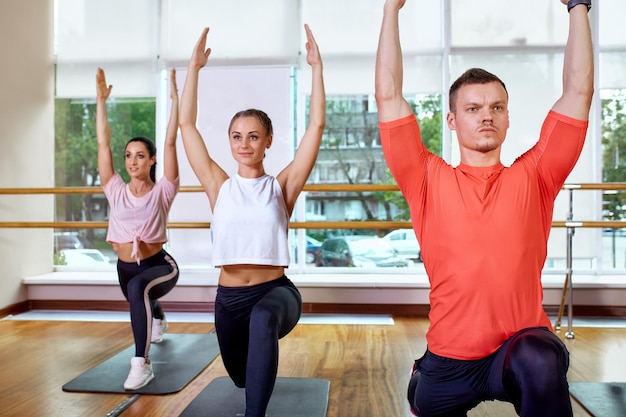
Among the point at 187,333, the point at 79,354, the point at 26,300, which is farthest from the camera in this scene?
the point at 26,300

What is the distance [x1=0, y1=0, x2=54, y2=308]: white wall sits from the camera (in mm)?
4316

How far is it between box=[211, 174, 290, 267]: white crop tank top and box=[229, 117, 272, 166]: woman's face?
11 centimetres

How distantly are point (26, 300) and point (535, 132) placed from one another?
14.2 feet

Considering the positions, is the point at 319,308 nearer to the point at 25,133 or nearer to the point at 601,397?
the point at 601,397

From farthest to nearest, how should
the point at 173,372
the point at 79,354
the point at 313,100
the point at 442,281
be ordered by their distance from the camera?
the point at 79,354 → the point at 173,372 → the point at 313,100 → the point at 442,281

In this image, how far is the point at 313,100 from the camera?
84.7 inches

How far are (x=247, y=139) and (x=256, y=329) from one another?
722mm

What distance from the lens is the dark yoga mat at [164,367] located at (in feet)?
8.50

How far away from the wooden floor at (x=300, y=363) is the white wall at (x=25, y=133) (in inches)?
23.7

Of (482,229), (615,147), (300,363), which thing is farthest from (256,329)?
(615,147)

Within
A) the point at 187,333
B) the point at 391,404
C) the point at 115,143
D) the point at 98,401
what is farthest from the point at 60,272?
the point at 391,404

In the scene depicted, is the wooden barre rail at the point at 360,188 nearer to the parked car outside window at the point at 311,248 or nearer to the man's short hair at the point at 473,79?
the parked car outside window at the point at 311,248

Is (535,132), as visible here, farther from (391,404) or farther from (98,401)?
(98,401)

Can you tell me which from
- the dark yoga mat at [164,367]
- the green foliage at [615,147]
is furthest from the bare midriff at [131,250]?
the green foliage at [615,147]
